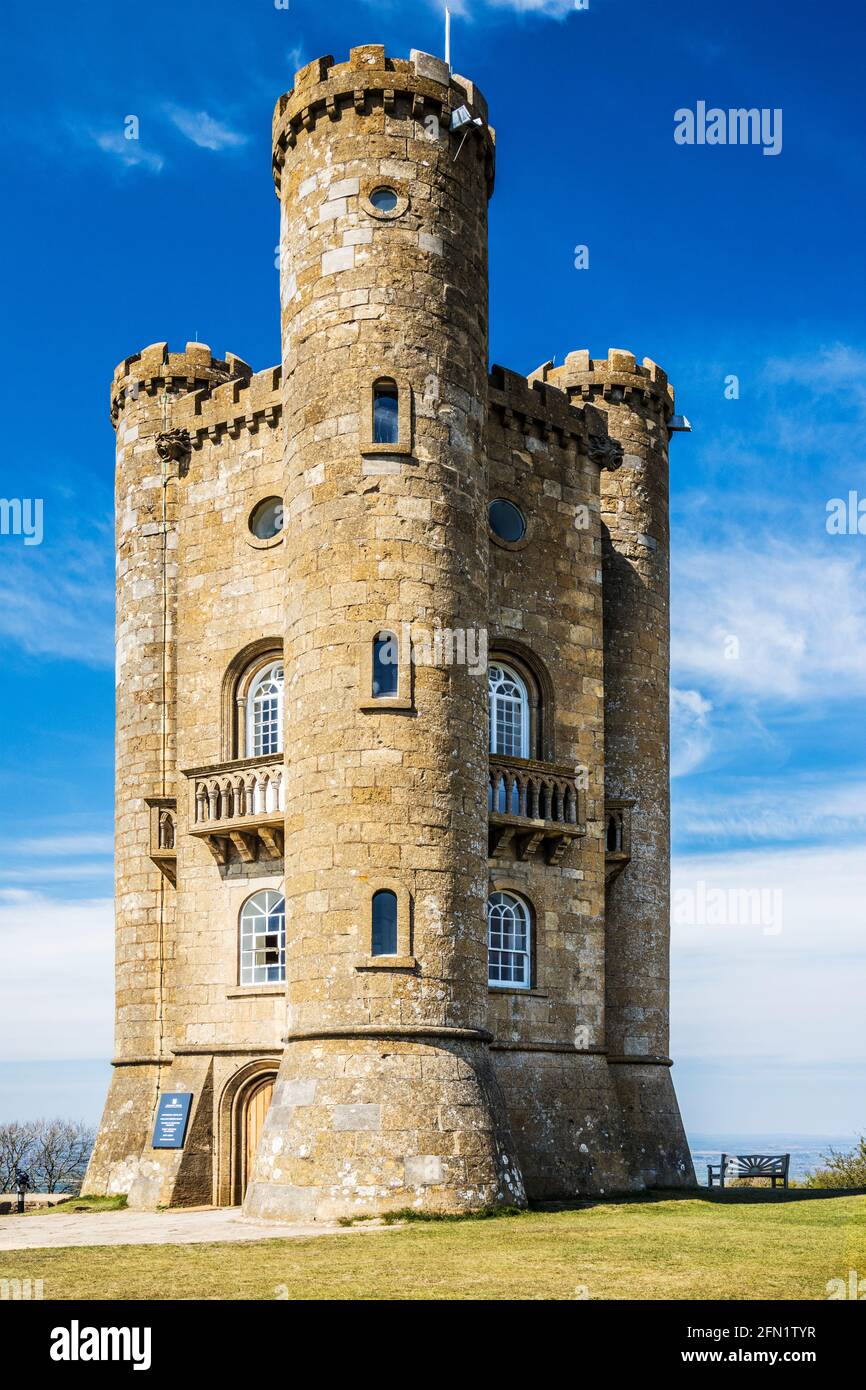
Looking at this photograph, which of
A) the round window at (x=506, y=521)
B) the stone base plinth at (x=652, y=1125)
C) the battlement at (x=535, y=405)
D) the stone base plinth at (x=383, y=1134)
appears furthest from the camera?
the stone base plinth at (x=652, y=1125)

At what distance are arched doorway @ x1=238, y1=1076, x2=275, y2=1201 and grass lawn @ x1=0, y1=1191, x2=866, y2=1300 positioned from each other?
6.71 metres

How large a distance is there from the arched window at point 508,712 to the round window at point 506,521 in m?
2.43

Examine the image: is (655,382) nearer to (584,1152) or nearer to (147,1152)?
(584,1152)

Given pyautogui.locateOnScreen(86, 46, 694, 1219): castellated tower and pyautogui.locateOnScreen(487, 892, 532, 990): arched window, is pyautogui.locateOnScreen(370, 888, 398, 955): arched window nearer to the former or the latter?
pyautogui.locateOnScreen(86, 46, 694, 1219): castellated tower

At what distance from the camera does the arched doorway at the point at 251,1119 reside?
91.6ft

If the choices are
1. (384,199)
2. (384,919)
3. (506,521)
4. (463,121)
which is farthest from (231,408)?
(384,919)

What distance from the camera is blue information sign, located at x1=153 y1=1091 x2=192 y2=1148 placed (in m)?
28.0

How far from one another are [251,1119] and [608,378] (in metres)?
17.1

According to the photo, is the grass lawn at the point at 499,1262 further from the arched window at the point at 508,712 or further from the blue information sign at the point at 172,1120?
the arched window at the point at 508,712

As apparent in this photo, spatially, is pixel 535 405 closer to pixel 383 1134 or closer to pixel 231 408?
pixel 231 408

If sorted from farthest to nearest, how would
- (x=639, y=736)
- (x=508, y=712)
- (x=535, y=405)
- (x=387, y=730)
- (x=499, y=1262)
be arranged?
(x=639, y=736), (x=535, y=405), (x=508, y=712), (x=387, y=730), (x=499, y=1262)

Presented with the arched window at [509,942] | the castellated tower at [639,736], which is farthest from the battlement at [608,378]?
the arched window at [509,942]

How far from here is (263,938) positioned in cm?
2820

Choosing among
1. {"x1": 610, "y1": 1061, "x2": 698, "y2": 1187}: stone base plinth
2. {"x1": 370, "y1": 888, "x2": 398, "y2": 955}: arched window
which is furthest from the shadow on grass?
{"x1": 370, "y1": 888, "x2": 398, "y2": 955}: arched window
